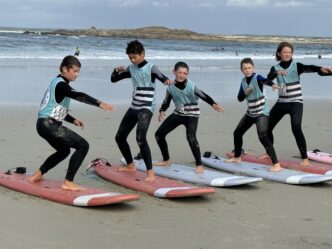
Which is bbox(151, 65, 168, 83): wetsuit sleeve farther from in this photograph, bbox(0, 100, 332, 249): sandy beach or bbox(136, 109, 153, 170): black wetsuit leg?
bbox(0, 100, 332, 249): sandy beach

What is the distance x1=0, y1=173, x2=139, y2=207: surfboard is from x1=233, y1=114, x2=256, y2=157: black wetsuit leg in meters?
2.82

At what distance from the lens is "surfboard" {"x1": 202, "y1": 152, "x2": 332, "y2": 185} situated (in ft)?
23.3

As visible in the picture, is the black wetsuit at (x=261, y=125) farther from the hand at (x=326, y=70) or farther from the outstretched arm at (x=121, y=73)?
the outstretched arm at (x=121, y=73)

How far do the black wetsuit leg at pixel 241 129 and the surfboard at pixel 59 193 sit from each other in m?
2.82

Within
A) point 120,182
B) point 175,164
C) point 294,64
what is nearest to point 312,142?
point 294,64

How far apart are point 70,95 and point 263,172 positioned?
10.0 feet

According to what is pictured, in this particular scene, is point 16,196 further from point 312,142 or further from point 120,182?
point 312,142

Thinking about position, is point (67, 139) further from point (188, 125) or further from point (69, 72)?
point (188, 125)

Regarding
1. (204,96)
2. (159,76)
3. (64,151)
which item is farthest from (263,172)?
(64,151)

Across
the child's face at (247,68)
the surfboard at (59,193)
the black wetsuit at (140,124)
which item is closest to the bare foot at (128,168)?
the black wetsuit at (140,124)

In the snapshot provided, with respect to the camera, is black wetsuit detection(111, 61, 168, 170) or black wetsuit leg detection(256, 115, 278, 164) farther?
black wetsuit leg detection(256, 115, 278, 164)

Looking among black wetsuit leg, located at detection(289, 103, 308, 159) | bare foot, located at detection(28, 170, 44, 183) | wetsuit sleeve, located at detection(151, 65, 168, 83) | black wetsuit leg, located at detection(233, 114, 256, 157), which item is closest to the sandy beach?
bare foot, located at detection(28, 170, 44, 183)

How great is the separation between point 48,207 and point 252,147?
16.6ft

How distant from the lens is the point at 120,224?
5.25 metres
